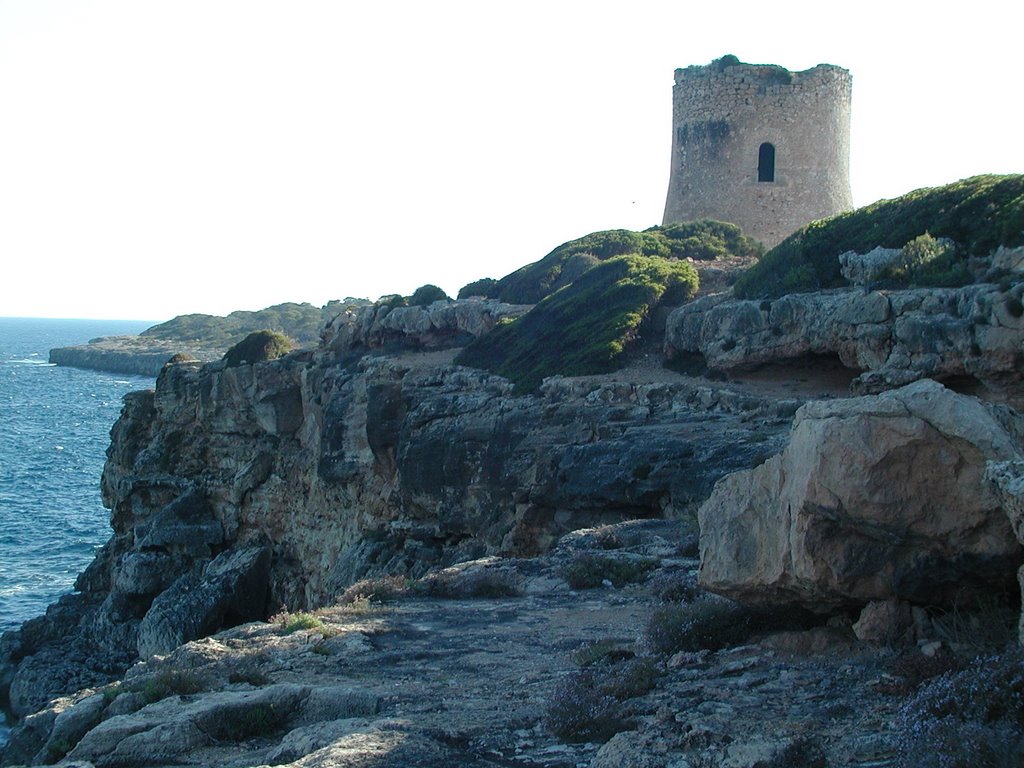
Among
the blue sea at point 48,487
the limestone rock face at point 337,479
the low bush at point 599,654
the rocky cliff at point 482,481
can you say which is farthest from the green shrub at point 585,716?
the blue sea at point 48,487

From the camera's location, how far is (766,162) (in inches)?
1325

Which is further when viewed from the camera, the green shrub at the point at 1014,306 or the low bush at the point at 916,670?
the green shrub at the point at 1014,306

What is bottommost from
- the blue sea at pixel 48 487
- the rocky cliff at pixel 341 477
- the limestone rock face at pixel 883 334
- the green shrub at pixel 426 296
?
the blue sea at pixel 48 487

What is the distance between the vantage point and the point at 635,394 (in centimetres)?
2003

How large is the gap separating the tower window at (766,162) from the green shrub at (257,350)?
51.2 ft

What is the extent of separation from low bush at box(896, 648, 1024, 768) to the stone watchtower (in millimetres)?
29029

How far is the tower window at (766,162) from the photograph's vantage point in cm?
3347

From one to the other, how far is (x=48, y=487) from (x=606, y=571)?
1838 inches

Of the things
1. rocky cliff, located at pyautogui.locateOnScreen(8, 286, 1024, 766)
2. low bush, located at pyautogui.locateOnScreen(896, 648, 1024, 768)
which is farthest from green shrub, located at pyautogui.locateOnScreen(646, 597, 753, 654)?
low bush, located at pyautogui.locateOnScreen(896, 648, 1024, 768)

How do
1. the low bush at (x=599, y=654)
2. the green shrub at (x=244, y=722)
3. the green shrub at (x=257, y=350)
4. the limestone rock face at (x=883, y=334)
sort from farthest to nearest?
1. the green shrub at (x=257, y=350)
2. the limestone rock face at (x=883, y=334)
3. the low bush at (x=599, y=654)
4. the green shrub at (x=244, y=722)

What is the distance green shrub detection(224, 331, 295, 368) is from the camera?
33.1 m

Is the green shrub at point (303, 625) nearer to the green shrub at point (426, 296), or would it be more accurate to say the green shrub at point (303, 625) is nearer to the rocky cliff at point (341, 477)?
the rocky cliff at point (341, 477)

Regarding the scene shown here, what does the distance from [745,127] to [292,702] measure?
2854cm

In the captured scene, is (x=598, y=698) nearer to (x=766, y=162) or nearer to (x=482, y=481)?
(x=482, y=481)
